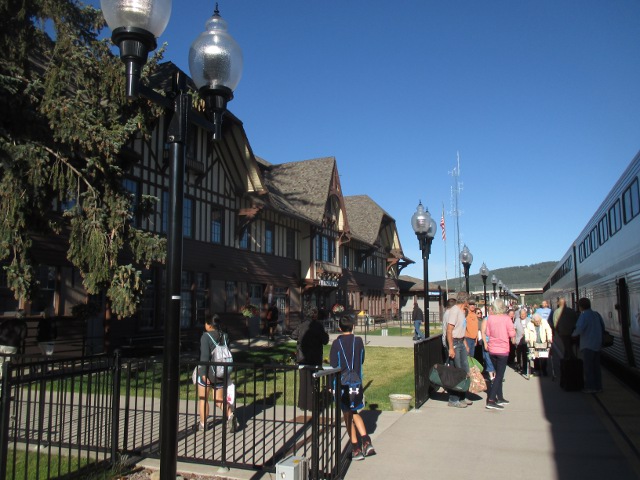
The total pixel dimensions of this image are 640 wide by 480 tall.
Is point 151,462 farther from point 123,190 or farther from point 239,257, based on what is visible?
point 239,257

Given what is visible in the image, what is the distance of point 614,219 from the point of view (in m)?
13.2

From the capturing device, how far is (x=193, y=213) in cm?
2131

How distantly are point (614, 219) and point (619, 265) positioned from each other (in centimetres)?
141

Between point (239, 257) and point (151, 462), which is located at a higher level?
point (239, 257)

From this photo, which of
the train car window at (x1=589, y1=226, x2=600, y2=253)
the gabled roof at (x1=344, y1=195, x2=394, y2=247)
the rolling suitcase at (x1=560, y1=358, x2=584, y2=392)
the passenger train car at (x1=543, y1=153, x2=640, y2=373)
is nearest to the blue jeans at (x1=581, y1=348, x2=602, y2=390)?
the rolling suitcase at (x1=560, y1=358, x2=584, y2=392)

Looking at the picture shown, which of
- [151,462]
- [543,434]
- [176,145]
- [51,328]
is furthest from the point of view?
[51,328]

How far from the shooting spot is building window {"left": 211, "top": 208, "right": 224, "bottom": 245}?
22.8 meters

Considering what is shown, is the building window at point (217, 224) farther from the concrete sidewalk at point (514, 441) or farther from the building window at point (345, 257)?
the building window at point (345, 257)

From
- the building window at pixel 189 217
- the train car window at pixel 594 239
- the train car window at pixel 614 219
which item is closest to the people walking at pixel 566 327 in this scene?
the train car window at pixel 614 219

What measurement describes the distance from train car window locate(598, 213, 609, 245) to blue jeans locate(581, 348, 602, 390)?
206 inches

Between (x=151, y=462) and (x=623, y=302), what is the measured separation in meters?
10.2

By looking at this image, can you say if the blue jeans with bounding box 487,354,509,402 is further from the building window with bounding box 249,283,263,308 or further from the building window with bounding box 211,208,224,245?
the building window with bounding box 249,283,263,308

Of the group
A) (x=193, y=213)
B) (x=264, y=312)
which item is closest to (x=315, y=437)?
(x=193, y=213)

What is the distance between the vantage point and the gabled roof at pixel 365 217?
4241cm
